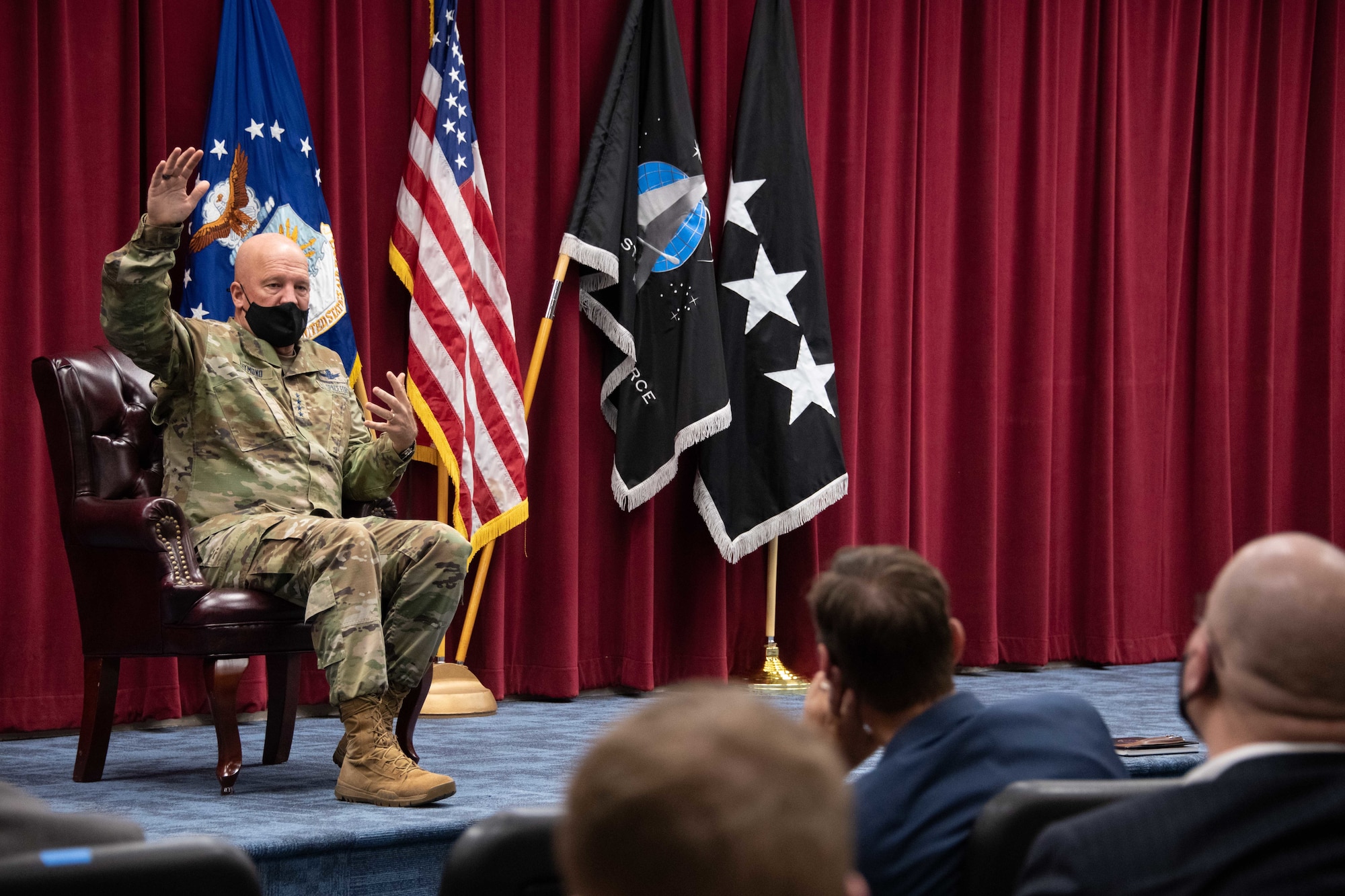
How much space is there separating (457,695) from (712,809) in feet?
11.9

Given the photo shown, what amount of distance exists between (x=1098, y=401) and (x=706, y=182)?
6.48 ft

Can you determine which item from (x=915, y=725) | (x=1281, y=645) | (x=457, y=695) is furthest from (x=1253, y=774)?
(x=457, y=695)

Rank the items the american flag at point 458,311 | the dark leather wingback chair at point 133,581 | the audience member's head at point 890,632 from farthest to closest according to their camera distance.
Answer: the american flag at point 458,311 < the dark leather wingback chair at point 133,581 < the audience member's head at point 890,632

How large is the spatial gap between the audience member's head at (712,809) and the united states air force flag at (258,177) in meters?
3.40

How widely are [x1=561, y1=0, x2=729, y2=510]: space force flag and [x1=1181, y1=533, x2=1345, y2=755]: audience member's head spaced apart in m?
3.54

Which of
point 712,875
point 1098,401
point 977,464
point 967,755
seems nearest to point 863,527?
point 977,464

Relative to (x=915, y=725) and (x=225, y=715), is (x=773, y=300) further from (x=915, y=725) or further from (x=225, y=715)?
(x=915, y=725)

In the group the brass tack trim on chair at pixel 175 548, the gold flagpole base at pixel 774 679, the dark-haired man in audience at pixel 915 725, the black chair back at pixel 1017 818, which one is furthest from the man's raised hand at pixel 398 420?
the black chair back at pixel 1017 818

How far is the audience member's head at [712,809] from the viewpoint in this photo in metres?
0.54

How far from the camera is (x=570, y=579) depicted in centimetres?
445

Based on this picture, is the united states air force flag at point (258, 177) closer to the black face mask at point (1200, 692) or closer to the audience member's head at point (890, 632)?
the audience member's head at point (890, 632)

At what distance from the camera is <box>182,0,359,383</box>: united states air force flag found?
3754 mm

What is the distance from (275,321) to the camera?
308cm

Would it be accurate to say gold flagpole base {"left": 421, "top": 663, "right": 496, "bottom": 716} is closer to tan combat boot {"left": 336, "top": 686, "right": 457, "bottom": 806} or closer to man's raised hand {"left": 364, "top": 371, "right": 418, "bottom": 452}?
man's raised hand {"left": 364, "top": 371, "right": 418, "bottom": 452}
